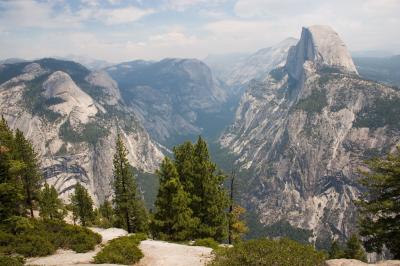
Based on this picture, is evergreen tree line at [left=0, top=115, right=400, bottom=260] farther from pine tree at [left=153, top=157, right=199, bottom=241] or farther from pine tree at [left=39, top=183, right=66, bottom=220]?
pine tree at [left=39, top=183, right=66, bottom=220]

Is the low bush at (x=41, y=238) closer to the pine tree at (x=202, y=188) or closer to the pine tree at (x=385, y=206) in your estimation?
the pine tree at (x=202, y=188)

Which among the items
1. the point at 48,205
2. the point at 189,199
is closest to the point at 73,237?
the point at 189,199

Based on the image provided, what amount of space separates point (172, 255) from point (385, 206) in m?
20.7

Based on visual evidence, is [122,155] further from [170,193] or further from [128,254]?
[128,254]

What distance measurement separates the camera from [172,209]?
4650 cm

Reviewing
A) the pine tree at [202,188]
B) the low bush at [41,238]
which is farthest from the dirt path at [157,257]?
the pine tree at [202,188]

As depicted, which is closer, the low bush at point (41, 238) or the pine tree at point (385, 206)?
the low bush at point (41, 238)

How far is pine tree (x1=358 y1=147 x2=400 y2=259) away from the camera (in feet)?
116

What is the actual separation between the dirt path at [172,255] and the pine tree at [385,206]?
17.3 metres

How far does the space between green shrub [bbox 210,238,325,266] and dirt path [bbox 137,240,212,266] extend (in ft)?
9.95

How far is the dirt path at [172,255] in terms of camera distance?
30848 mm

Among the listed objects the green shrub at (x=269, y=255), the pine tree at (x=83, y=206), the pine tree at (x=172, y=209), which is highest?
the green shrub at (x=269, y=255)

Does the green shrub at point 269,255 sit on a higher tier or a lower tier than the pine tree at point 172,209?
higher

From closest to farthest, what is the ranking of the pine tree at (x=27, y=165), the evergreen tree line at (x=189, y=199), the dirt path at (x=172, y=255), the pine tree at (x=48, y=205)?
the dirt path at (x=172, y=255) < the evergreen tree line at (x=189, y=199) < the pine tree at (x=27, y=165) < the pine tree at (x=48, y=205)
